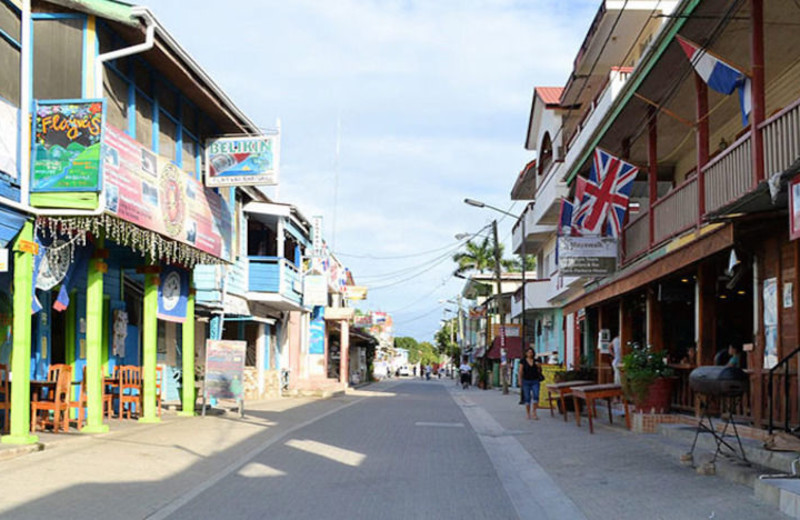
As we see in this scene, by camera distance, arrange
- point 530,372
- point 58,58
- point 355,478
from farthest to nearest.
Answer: point 530,372, point 58,58, point 355,478

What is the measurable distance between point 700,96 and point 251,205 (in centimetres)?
1643

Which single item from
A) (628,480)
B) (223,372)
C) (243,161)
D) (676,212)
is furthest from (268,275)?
(628,480)

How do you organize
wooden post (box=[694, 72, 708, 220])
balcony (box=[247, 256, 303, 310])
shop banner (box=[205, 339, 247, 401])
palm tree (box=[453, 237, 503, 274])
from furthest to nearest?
palm tree (box=[453, 237, 503, 274]), balcony (box=[247, 256, 303, 310]), shop banner (box=[205, 339, 247, 401]), wooden post (box=[694, 72, 708, 220])

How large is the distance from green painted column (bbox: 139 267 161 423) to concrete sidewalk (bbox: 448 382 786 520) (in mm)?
6627

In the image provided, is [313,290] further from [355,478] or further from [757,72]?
[757,72]

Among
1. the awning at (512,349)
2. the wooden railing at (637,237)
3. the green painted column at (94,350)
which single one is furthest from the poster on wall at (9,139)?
the awning at (512,349)

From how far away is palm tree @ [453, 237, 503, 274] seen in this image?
2731 inches

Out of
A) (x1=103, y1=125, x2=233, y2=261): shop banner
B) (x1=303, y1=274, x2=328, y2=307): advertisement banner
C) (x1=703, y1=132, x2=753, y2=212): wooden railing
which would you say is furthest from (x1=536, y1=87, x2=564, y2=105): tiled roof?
(x1=703, y1=132, x2=753, y2=212): wooden railing

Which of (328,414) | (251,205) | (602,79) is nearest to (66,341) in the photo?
(328,414)

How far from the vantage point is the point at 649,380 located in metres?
14.9

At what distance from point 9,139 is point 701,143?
9819 mm

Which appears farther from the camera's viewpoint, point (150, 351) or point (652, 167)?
point (150, 351)

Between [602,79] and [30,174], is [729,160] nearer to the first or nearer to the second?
[30,174]

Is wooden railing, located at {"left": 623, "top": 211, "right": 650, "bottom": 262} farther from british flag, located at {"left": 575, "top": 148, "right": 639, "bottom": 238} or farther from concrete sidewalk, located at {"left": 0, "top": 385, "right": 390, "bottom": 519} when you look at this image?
concrete sidewalk, located at {"left": 0, "top": 385, "right": 390, "bottom": 519}
